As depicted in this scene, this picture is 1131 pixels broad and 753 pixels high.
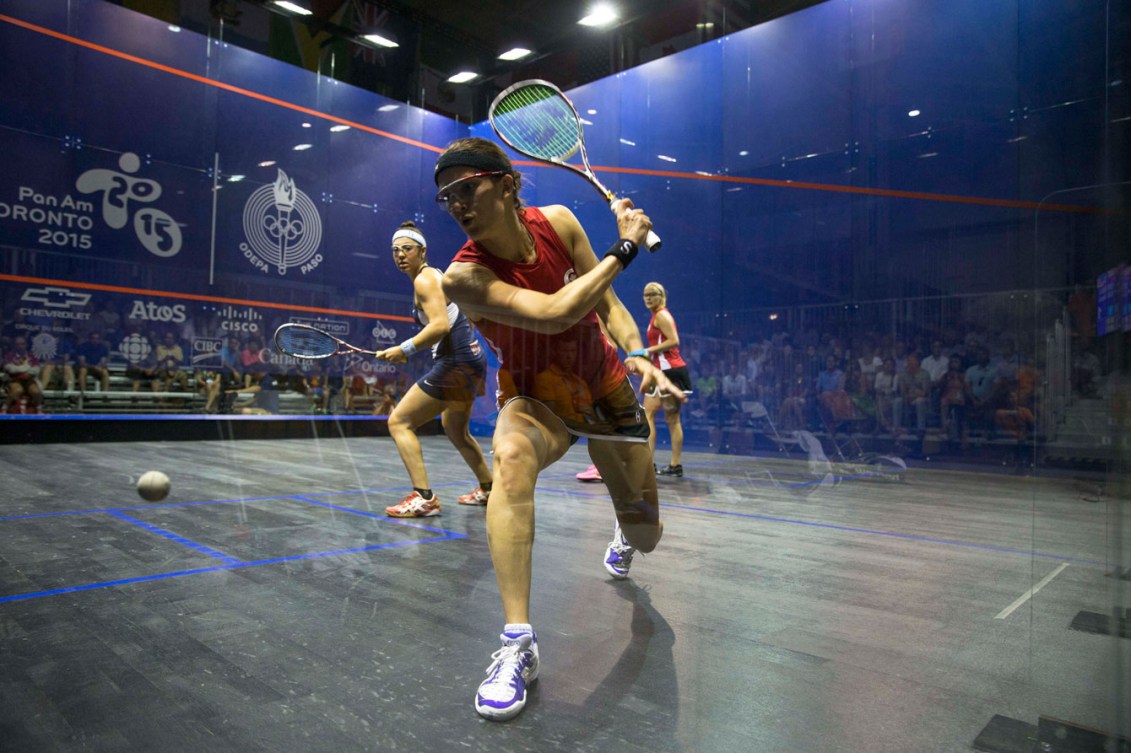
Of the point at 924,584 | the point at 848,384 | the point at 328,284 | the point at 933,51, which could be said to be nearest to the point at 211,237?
the point at 328,284

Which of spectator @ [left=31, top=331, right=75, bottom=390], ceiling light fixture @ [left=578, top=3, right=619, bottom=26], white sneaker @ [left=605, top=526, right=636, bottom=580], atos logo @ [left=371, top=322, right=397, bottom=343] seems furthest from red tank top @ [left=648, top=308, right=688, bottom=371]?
spectator @ [left=31, top=331, right=75, bottom=390]

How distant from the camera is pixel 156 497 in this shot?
2.99 metres

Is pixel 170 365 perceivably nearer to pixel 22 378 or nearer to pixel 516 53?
pixel 22 378

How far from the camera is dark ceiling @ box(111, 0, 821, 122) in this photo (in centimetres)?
567

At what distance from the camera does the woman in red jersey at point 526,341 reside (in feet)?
4.35

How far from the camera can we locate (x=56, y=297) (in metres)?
6.21

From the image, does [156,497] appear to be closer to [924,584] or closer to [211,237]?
[924,584]

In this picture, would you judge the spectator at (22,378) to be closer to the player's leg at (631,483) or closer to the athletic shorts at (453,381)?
the athletic shorts at (453,381)

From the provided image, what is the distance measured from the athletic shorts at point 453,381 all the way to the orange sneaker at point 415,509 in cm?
42

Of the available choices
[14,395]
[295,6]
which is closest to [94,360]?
[14,395]

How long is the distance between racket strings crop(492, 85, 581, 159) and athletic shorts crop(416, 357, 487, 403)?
50.9 inches

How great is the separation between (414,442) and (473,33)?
3975 millimetres

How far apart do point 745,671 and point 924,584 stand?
940mm

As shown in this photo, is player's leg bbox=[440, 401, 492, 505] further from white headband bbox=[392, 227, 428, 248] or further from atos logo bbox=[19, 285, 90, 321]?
atos logo bbox=[19, 285, 90, 321]
